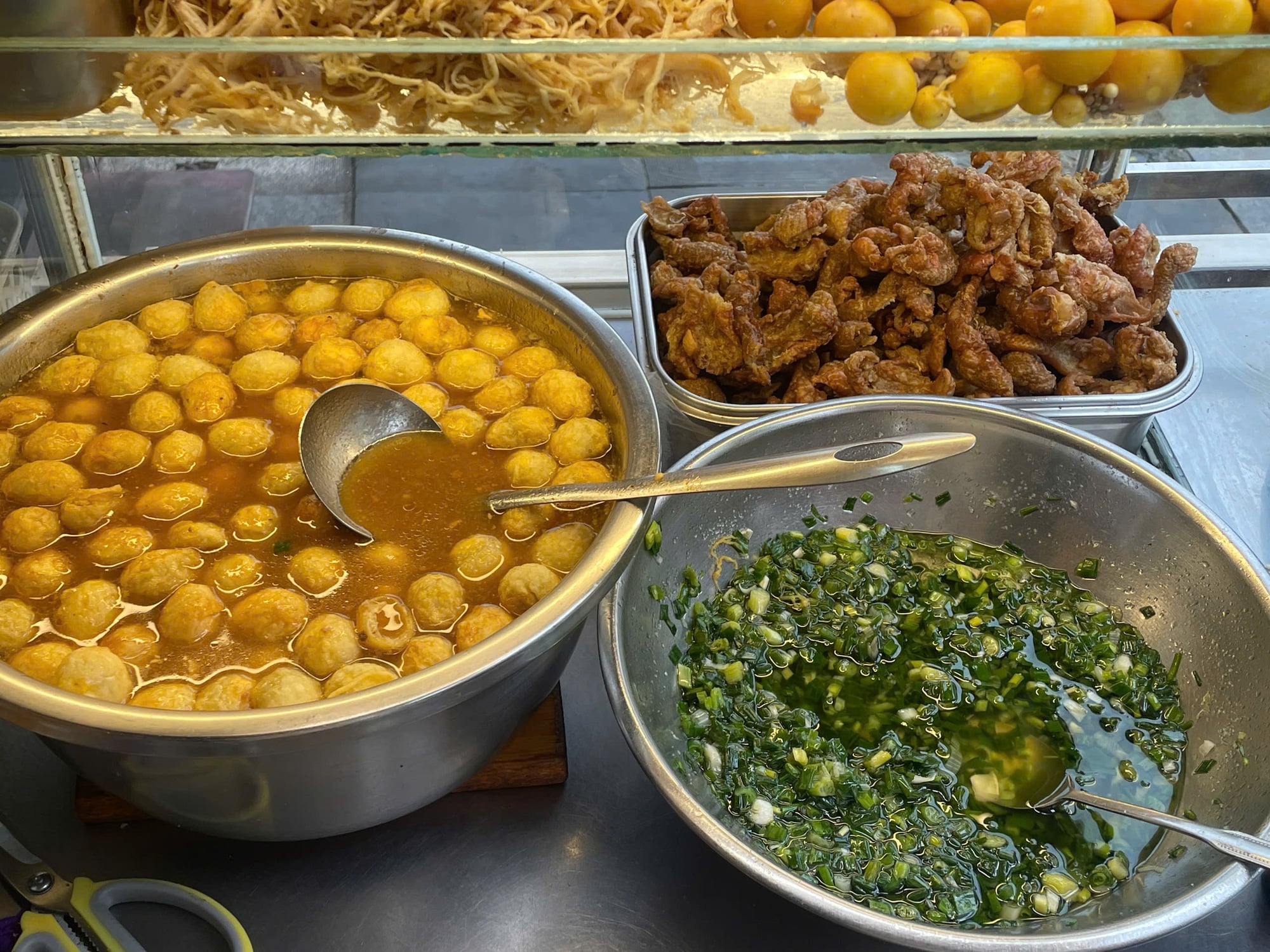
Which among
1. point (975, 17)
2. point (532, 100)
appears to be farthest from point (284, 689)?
point (975, 17)

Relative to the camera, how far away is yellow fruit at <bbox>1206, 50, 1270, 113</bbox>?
5.27 ft

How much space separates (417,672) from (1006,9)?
1505mm

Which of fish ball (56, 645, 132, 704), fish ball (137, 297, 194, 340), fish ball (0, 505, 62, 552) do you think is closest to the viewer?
fish ball (56, 645, 132, 704)

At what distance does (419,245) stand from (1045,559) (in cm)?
139

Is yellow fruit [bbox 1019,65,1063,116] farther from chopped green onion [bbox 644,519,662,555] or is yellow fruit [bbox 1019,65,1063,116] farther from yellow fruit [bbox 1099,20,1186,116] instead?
chopped green onion [bbox 644,519,662,555]

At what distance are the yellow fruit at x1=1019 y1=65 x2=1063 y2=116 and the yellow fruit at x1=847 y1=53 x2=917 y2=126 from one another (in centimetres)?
19

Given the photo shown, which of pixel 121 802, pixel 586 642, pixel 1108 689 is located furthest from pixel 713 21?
pixel 121 802

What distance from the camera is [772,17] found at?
65.2 inches

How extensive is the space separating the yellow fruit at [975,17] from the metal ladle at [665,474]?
2.38 feet

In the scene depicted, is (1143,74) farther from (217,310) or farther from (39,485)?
(39,485)

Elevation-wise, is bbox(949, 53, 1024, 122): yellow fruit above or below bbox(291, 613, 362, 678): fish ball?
above

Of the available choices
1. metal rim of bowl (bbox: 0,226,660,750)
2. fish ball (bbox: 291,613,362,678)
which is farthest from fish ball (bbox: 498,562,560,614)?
A: fish ball (bbox: 291,613,362,678)

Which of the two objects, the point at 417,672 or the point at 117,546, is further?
the point at 117,546

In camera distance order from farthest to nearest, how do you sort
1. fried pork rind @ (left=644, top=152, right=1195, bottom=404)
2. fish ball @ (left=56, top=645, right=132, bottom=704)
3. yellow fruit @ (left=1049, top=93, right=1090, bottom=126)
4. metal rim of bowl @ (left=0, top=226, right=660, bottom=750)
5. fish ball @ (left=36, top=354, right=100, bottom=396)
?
fried pork rind @ (left=644, top=152, right=1195, bottom=404) → fish ball @ (left=36, top=354, right=100, bottom=396) → yellow fruit @ (left=1049, top=93, right=1090, bottom=126) → fish ball @ (left=56, top=645, right=132, bottom=704) → metal rim of bowl @ (left=0, top=226, right=660, bottom=750)
